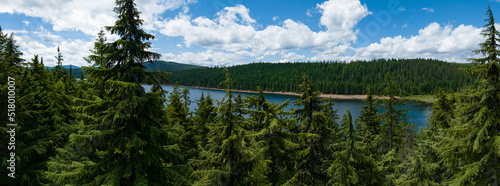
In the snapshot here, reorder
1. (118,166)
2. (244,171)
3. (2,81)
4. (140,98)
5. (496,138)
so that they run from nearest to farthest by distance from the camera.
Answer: (140,98), (118,166), (496,138), (244,171), (2,81)

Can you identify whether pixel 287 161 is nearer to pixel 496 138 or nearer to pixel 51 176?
pixel 496 138

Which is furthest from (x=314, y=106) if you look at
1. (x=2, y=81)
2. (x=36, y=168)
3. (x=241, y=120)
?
(x=2, y=81)

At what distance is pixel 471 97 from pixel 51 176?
52.5ft

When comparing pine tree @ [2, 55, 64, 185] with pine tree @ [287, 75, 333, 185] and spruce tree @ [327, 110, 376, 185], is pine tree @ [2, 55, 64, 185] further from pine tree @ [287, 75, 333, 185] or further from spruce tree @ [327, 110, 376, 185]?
spruce tree @ [327, 110, 376, 185]

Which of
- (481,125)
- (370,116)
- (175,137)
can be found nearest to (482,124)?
(481,125)

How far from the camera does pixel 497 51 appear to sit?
9.23 meters

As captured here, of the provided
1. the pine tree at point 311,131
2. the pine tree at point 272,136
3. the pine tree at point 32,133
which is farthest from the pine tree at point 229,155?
the pine tree at point 32,133

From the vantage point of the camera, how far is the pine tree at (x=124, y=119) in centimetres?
701

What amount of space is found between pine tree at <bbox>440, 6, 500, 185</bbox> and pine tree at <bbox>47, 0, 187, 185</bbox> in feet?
39.1

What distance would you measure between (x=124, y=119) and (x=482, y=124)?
13989 millimetres

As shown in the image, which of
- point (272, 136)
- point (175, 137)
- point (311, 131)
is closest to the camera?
point (175, 137)

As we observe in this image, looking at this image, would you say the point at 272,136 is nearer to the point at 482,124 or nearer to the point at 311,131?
the point at 311,131

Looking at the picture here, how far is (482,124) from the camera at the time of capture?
9.77m

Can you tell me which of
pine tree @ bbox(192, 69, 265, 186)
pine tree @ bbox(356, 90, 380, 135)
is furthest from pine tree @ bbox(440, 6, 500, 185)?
pine tree @ bbox(356, 90, 380, 135)
